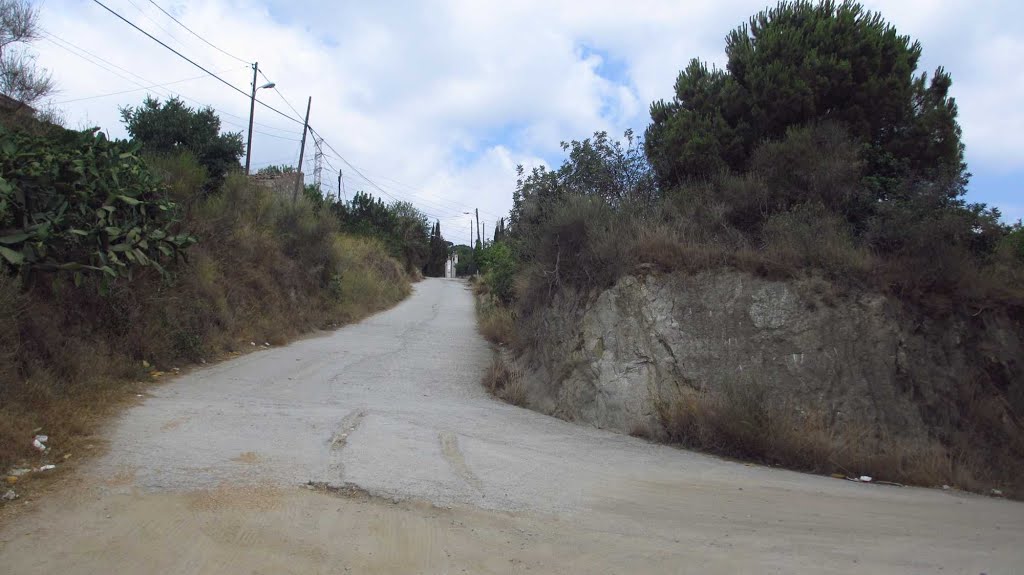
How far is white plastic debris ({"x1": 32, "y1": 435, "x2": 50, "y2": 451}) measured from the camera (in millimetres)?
6047

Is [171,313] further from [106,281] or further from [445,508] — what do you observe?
[445,508]

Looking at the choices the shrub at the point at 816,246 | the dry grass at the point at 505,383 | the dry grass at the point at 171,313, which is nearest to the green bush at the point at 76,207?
the dry grass at the point at 171,313

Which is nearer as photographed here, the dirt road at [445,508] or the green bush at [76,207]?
the dirt road at [445,508]

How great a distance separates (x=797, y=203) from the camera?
1273 centimetres

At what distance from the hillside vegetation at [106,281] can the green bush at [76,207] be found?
22 millimetres

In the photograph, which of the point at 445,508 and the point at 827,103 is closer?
the point at 445,508

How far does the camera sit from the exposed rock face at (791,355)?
9.44 meters

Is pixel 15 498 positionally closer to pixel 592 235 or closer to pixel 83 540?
pixel 83 540

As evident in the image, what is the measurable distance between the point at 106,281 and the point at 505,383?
6828 millimetres

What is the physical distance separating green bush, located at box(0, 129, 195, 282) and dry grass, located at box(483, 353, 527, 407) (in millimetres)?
6437

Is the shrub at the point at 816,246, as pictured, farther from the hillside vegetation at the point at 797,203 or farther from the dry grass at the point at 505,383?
the dry grass at the point at 505,383

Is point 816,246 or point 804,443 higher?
point 816,246

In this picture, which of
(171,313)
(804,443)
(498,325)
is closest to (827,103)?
(804,443)

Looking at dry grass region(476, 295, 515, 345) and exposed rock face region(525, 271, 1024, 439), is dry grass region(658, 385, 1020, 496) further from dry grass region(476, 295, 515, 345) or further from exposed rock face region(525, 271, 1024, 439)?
dry grass region(476, 295, 515, 345)
